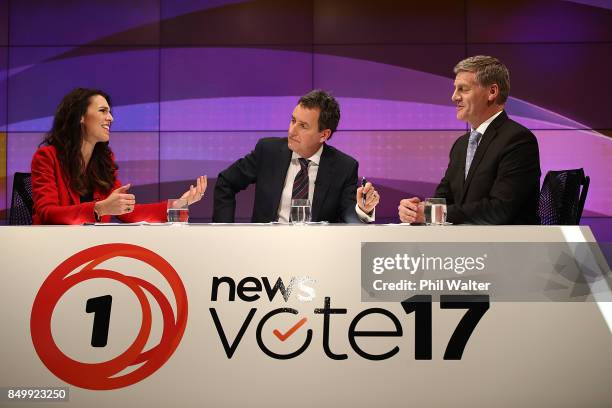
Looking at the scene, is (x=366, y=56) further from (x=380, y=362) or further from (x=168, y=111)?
(x=380, y=362)

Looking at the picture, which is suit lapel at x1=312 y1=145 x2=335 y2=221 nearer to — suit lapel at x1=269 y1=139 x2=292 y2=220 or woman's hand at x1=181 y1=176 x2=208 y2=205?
suit lapel at x1=269 y1=139 x2=292 y2=220

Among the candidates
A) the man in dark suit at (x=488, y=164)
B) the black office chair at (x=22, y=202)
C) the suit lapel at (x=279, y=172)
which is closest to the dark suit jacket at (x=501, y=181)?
the man in dark suit at (x=488, y=164)

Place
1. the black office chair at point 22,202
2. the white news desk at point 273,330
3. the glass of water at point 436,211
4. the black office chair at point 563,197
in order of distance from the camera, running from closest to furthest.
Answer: the white news desk at point 273,330 → the glass of water at point 436,211 → the black office chair at point 563,197 → the black office chair at point 22,202

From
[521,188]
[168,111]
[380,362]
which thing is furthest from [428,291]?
[168,111]

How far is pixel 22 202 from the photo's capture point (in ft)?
11.2

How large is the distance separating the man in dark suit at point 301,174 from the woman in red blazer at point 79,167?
1.66ft

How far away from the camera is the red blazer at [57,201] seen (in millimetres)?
2830

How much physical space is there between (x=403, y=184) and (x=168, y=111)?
1.86m

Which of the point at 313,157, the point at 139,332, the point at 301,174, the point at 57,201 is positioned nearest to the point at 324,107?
the point at 313,157

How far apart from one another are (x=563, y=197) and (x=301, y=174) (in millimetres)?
1246

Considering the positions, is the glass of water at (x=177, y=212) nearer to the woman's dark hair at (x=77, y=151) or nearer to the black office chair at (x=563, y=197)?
the woman's dark hair at (x=77, y=151)

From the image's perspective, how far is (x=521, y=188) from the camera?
2.84 meters

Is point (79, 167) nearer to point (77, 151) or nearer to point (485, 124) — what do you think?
point (77, 151)

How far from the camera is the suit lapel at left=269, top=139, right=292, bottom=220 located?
11.5 ft
